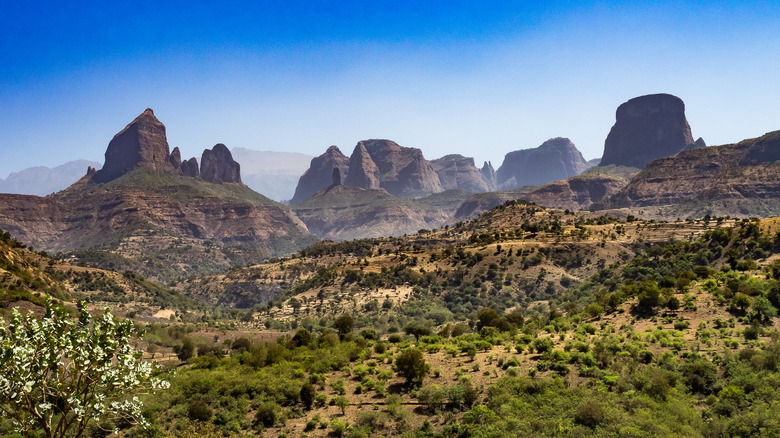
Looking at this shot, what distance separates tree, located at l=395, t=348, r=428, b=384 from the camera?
3080 centimetres

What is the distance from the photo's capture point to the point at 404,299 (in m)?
85.1

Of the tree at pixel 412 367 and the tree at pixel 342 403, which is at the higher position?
the tree at pixel 412 367

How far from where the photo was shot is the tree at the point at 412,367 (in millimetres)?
→ 30803

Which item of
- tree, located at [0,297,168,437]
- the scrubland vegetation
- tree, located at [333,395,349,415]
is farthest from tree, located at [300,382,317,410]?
tree, located at [0,297,168,437]

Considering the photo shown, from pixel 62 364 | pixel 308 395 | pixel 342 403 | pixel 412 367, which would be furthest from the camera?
pixel 412 367

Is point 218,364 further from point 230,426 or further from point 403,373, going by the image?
point 403,373

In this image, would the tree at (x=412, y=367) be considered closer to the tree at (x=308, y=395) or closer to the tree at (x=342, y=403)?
the tree at (x=342, y=403)

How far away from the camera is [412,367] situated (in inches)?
1221

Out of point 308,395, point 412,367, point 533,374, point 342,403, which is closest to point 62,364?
point 342,403

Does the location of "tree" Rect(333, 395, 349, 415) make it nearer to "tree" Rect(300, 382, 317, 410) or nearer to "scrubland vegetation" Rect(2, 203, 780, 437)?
"scrubland vegetation" Rect(2, 203, 780, 437)

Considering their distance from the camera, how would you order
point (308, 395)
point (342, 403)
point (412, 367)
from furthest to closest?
point (412, 367) < point (308, 395) < point (342, 403)

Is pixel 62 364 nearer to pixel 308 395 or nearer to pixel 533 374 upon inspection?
pixel 308 395

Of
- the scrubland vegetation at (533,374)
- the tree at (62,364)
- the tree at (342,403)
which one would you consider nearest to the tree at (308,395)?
the scrubland vegetation at (533,374)

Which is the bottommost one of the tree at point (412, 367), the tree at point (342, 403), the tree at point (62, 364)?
the tree at point (342, 403)
